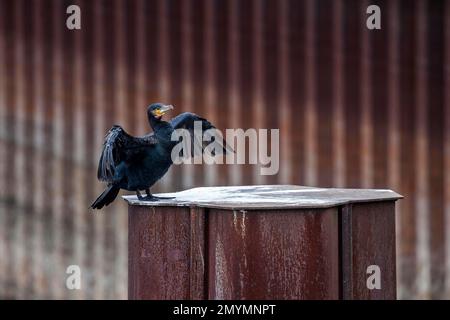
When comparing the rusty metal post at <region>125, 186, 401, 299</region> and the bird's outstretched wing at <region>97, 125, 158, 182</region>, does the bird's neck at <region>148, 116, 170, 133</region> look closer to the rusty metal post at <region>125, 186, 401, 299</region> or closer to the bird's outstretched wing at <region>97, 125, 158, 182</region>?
the bird's outstretched wing at <region>97, 125, 158, 182</region>

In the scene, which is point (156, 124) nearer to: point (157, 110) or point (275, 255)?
point (157, 110)

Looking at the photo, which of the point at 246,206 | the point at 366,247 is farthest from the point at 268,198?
the point at 366,247

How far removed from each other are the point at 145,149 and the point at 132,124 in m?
2.73

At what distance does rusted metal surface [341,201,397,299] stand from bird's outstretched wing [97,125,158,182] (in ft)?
3.75

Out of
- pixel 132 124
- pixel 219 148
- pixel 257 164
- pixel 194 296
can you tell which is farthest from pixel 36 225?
pixel 194 296

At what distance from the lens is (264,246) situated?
351 cm

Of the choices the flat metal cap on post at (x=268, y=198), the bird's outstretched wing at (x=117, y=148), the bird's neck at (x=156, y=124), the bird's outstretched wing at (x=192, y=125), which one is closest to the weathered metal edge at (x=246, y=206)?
the flat metal cap on post at (x=268, y=198)

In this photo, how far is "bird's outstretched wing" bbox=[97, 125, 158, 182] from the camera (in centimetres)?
402

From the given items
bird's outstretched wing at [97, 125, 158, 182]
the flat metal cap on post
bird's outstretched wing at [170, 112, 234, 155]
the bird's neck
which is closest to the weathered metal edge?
the flat metal cap on post

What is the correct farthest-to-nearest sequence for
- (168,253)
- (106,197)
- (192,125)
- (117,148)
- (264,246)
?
1. (192,125)
2. (106,197)
3. (117,148)
4. (168,253)
5. (264,246)

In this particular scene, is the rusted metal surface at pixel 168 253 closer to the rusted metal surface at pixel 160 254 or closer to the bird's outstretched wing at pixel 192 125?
the rusted metal surface at pixel 160 254

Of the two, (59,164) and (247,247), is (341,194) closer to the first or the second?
(247,247)

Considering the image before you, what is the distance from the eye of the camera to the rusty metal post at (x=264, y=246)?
352 cm

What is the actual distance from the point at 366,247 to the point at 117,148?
1311mm
